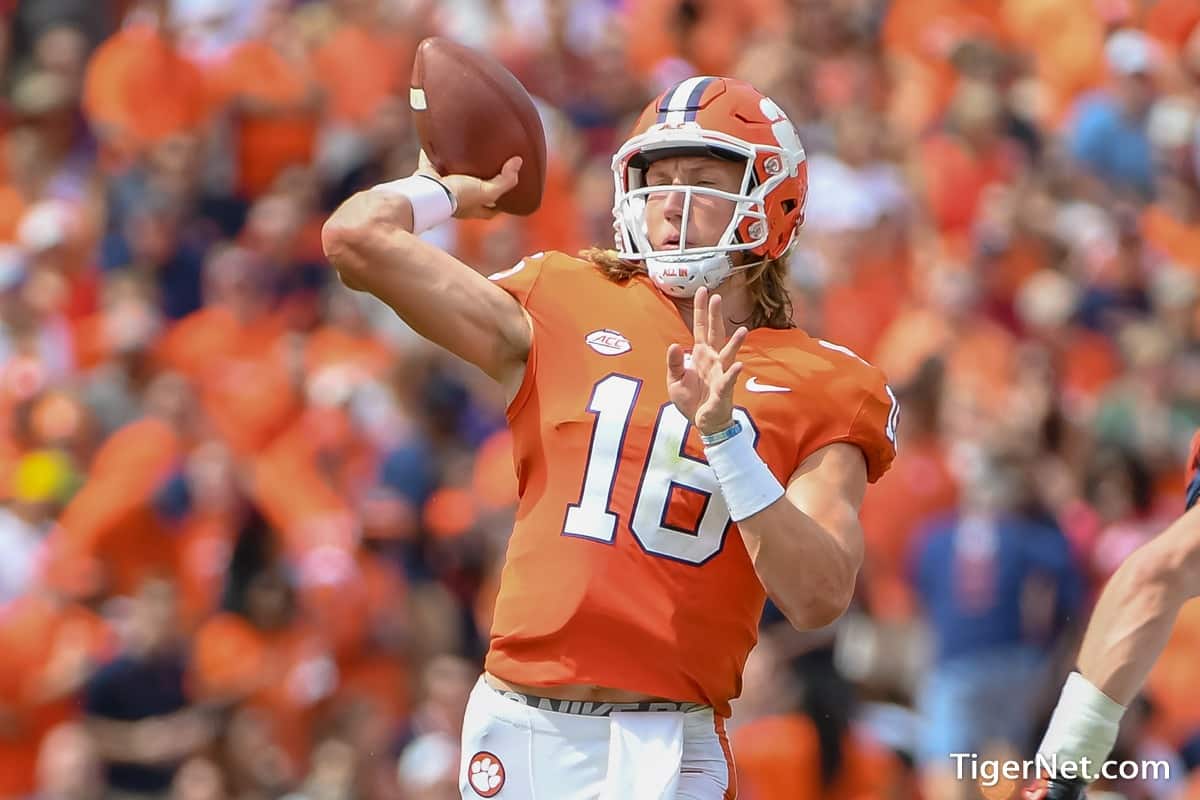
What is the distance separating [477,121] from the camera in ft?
14.4

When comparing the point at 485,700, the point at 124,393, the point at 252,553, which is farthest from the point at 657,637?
the point at 124,393

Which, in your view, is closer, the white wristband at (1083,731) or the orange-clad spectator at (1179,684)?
the white wristband at (1083,731)

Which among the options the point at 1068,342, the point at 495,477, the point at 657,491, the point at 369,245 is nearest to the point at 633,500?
the point at 657,491

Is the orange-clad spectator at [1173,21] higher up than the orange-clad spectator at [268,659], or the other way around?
the orange-clad spectator at [1173,21]

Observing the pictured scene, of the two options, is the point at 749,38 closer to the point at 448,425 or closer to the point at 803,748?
the point at 448,425

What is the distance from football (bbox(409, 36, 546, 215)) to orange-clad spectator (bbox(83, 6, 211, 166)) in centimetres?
654

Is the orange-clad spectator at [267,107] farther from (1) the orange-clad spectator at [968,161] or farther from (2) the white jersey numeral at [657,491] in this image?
(2) the white jersey numeral at [657,491]

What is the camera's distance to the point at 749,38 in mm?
11586

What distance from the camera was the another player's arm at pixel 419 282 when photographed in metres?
4.03

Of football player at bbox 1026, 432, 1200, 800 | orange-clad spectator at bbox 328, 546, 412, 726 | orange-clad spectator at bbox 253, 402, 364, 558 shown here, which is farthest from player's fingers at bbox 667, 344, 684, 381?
orange-clad spectator at bbox 253, 402, 364, 558

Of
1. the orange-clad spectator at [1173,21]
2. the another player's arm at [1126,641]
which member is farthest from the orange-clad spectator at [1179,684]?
the orange-clad spectator at [1173,21]

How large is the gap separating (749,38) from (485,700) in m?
7.91

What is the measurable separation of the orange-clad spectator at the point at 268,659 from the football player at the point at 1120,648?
181 inches

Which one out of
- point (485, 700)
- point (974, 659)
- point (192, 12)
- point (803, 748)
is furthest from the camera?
point (192, 12)
